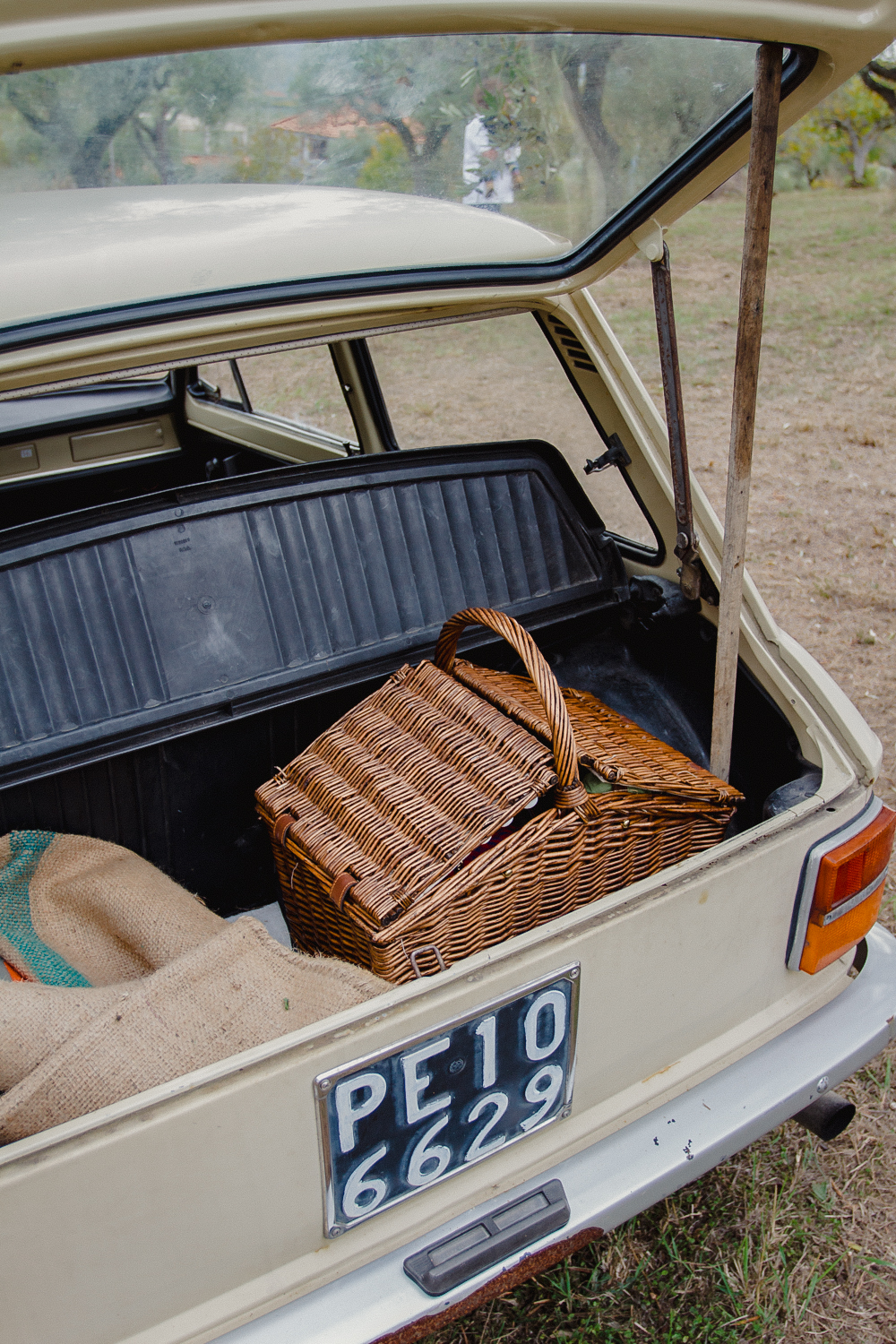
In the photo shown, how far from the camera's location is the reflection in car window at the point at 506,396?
197 cm

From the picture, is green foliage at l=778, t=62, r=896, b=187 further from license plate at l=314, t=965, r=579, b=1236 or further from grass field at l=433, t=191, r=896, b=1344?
license plate at l=314, t=965, r=579, b=1236

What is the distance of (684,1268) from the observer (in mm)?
1703

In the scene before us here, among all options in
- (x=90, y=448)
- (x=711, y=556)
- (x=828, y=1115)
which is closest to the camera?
(x=828, y=1115)

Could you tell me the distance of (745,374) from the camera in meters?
1.40

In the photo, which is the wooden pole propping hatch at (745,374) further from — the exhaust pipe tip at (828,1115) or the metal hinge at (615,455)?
the exhaust pipe tip at (828,1115)

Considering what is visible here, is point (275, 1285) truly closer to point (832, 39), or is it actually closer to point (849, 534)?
point (832, 39)

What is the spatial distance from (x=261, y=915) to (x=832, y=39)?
165cm

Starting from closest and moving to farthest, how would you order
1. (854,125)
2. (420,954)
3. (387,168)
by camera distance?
(420,954) → (387,168) → (854,125)

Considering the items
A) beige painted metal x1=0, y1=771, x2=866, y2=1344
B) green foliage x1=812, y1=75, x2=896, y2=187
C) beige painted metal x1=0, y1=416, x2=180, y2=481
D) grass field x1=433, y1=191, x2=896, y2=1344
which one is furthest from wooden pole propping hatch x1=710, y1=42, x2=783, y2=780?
green foliage x1=812, y1=75, x2=896, y2=187

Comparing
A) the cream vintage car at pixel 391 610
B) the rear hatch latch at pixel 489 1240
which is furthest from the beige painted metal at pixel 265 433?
the rear hatch latch at pixel 489 1240

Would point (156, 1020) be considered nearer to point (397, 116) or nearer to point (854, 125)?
point (397, 116)

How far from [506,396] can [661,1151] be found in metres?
1.55

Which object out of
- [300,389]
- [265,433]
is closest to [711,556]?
[300,389]

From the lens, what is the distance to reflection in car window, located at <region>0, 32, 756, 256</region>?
43.6 inches
